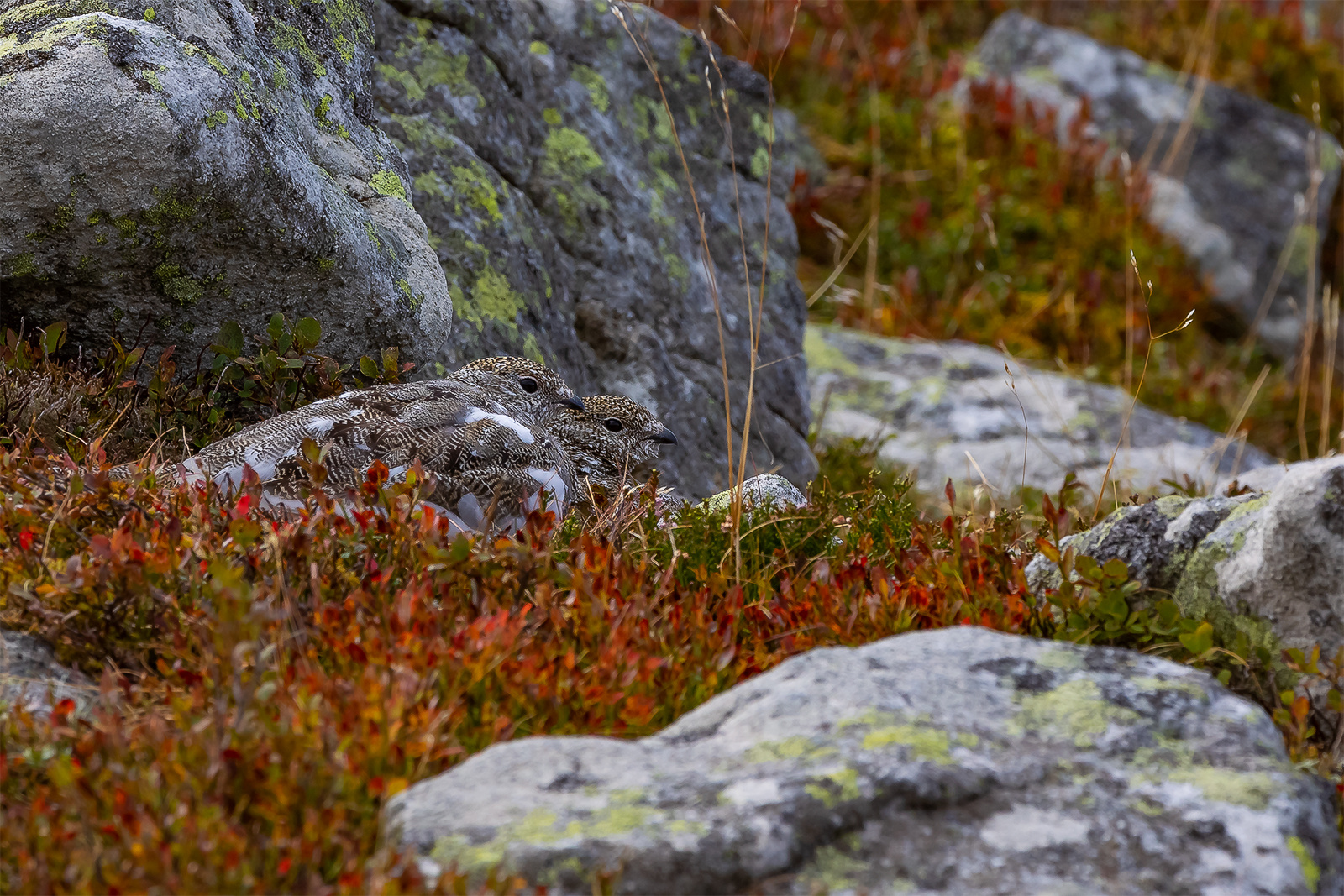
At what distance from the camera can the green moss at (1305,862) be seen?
271 cm

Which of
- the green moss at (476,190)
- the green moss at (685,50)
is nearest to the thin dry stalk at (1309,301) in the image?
the green moss at (685,50)

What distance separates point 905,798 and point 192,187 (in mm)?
3349

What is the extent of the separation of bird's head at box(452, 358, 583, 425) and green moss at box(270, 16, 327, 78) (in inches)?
60.1

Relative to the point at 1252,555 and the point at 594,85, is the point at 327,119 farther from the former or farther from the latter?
the point at 1252,555

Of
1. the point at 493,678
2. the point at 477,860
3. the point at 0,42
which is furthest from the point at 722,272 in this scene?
the point at 477,860

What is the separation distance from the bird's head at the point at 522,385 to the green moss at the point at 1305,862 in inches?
140

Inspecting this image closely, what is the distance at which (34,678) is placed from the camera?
3.33 metres

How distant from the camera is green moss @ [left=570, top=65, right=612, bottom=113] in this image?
8.01m

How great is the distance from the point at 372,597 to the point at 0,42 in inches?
105

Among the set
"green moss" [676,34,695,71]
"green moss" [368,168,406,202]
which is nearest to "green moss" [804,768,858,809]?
"green moss" [368,168,406,202]

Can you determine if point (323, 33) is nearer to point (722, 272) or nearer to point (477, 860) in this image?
point (722, 272)

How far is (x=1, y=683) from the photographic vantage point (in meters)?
3.28

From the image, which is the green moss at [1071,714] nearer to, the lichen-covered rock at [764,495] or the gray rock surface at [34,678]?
the lichen-covered rock at [764,495]

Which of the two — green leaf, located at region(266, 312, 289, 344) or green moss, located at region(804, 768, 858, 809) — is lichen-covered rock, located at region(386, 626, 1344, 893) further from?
green leaf, located at region(266, 312, 289, 344)
